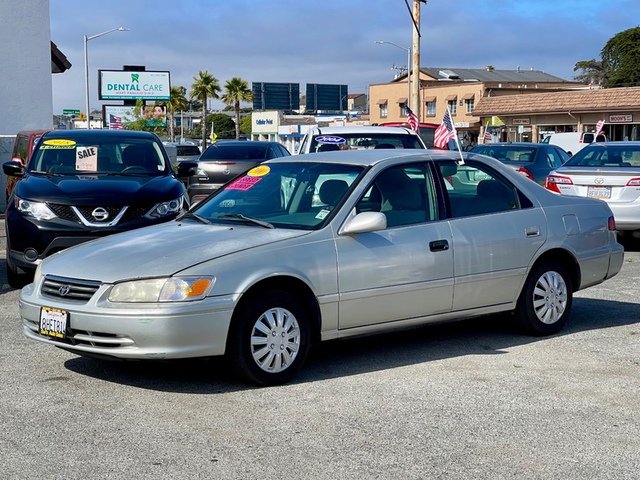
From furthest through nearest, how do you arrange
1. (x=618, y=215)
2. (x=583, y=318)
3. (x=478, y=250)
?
1. (x=618, y=215)
2. (x=583, y=318)
3. (x=478, y=250)

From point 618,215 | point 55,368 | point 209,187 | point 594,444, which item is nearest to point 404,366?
point 594,444

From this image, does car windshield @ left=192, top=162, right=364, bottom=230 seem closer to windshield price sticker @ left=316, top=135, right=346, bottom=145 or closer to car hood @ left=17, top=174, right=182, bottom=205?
car hood @ left=17, top=174, right=182, bottom=205

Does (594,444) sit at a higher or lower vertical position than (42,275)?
lower

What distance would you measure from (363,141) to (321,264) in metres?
9.20

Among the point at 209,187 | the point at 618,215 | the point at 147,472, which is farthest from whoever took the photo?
the point at 209,187

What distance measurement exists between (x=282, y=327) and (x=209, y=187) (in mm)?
12641

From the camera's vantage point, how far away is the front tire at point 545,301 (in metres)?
7.84

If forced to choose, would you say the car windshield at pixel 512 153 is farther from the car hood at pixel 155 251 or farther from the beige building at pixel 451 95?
the beige building at pixel 451 95

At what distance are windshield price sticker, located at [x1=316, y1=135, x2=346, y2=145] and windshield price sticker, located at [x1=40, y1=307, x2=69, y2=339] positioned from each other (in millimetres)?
9550

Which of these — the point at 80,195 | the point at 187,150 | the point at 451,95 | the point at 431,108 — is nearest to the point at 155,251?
the point at 80,195

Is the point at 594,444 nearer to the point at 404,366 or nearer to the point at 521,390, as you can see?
the point at 521,390

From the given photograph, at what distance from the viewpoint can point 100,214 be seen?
9852 mm

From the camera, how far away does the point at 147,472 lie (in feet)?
15.5

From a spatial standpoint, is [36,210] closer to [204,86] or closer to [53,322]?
[53,322]
